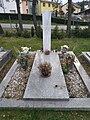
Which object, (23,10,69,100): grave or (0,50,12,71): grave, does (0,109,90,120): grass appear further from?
(0,50,12,71): grave

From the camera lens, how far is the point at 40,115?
3494 mm

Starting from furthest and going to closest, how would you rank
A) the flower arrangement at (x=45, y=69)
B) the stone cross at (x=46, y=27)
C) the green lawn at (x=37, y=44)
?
the green lawn at (x=37, y=44) < the stone cross at (x=46, y=27) < the flower arrangement at (x=45, y=69)

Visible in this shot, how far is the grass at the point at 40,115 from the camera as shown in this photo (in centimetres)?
343

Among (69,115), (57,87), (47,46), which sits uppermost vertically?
(47,46)

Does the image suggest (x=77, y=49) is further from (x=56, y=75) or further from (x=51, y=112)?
(x=51, y=112)

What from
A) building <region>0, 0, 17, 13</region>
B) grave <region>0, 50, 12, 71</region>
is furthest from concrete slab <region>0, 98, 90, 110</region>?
building <region>0, 0, 17, 13</region>

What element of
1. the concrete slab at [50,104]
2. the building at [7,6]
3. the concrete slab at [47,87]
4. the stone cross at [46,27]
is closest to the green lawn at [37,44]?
the stone cross at [46,27]

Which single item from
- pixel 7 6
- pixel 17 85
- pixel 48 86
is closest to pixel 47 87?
pixel 48 86

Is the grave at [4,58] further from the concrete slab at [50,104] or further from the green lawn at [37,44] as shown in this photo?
the concrete slab at [50,104]

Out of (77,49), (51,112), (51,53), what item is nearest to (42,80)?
(51,112)

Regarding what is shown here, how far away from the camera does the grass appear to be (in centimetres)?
343

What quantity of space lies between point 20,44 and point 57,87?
536 centimetres

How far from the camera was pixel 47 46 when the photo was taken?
725cm

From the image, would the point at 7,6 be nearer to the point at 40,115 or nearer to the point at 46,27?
the point at 46,27
